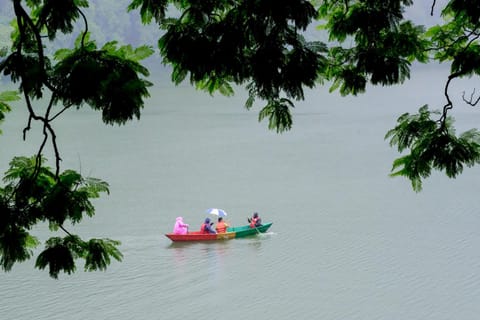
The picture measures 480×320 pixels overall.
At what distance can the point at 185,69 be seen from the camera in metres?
3.44

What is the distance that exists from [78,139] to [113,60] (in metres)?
40.6

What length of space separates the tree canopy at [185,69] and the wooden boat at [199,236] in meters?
18.0

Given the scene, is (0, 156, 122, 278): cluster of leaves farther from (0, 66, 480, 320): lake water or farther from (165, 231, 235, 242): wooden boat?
(165, 231, 235, 242): wooden boat

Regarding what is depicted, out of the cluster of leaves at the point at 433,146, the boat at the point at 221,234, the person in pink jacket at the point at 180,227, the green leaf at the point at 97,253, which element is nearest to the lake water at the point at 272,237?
the boat at the point at 221,234

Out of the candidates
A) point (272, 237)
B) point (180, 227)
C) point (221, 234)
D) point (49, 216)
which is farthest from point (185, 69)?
point (221, 234)

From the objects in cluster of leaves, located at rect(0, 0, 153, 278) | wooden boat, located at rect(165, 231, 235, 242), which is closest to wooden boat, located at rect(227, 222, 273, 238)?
wooden boat, located at rect(165, 231, 235, 242)

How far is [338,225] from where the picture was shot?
2302 centimetres

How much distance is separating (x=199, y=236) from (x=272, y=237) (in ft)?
7.89

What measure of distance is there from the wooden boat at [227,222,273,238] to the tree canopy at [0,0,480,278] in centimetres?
1831

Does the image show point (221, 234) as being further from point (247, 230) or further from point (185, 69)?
point (185, 69)

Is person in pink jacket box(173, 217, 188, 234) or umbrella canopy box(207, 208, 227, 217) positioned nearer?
person in pink jacket box(173, 217, 188, 234)

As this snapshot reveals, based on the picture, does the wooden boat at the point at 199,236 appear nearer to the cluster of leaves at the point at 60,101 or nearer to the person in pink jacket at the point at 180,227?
the person in pink jacket at the point at 180,227

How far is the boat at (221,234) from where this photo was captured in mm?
22188

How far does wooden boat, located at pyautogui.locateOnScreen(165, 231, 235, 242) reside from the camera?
22144 mm
